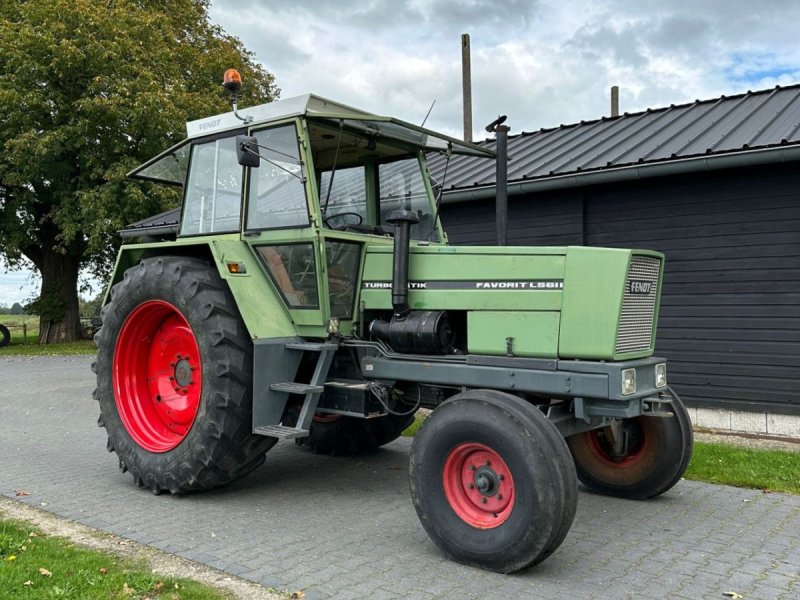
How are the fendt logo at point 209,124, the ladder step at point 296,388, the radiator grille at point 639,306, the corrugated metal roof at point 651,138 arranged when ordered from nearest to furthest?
the radiator grille at point 639,306, the ladder step at point 296,388, the fendt logo at point 209,124, the corrugated metal roof at point 651,138

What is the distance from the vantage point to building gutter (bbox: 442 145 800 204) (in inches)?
275

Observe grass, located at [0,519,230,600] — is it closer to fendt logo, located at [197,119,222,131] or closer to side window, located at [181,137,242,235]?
side window, located at [181,137,242,235]

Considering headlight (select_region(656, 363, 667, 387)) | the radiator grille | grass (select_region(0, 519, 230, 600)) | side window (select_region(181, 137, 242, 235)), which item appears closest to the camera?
grass (select_region(0, 519, 230, 600))

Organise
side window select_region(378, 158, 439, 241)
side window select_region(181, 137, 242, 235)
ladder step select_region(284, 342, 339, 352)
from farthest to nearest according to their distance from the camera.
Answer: side window select_region(378, 158, 439, 241), side window select_region(181, 137, 242, 235), ladder step select_region(284, 342, 339, 352)

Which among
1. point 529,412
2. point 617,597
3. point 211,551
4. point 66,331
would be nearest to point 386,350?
point 529,412

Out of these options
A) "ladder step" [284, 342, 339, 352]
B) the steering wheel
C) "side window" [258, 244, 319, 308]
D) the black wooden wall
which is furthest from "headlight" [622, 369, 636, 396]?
the black wooden wall

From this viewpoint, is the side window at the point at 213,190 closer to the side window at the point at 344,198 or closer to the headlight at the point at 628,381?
the side window at the point at 344,198

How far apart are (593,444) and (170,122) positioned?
16164 mm

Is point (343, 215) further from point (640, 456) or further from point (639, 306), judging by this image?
point (640, 456)

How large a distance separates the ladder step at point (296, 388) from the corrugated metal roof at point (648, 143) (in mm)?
2668

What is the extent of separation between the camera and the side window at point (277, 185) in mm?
5059

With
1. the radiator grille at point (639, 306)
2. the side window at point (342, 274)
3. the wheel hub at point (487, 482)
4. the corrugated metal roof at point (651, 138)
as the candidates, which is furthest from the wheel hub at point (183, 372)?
the radiator grille at point (639, 306)

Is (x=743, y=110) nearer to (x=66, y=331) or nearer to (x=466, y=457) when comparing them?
(x=466, y=457)

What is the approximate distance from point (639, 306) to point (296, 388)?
2223 mm
